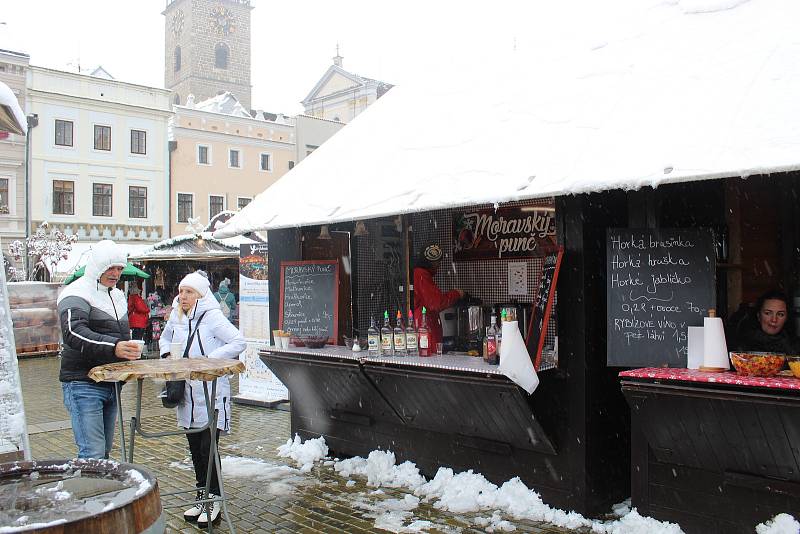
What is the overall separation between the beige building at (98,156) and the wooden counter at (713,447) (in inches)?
1277

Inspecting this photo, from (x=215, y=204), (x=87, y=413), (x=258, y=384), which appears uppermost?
(x=215, y=204)

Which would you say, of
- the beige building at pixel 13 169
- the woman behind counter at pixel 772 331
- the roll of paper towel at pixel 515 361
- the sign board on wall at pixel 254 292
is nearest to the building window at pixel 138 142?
the beige building at pixel 13 169

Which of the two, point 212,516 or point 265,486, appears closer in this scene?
point 212,516

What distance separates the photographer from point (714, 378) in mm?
4453

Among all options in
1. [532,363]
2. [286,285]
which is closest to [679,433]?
[532,363]

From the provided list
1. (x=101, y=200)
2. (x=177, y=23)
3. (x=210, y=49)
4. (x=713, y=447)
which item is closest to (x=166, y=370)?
(x=713, y=447)

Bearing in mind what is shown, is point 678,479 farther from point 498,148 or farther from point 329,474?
point 329,474

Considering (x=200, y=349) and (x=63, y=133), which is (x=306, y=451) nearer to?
(x=200, y=349)

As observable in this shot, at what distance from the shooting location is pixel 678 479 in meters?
4.81

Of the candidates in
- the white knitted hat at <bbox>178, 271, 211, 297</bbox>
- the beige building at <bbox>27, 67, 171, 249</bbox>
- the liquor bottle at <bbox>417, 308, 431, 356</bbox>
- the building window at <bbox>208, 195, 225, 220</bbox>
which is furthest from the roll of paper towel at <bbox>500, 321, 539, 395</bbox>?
the building window at <bbox>208, 195, 225, 220</bbox>

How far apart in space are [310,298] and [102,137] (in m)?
30.4

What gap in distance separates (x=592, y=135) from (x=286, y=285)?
4.14 metres

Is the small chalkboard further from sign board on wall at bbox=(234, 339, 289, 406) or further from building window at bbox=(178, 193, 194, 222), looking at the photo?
building window at bbox=(178, 193, 194, 222)

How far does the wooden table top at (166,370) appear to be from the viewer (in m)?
4.42
